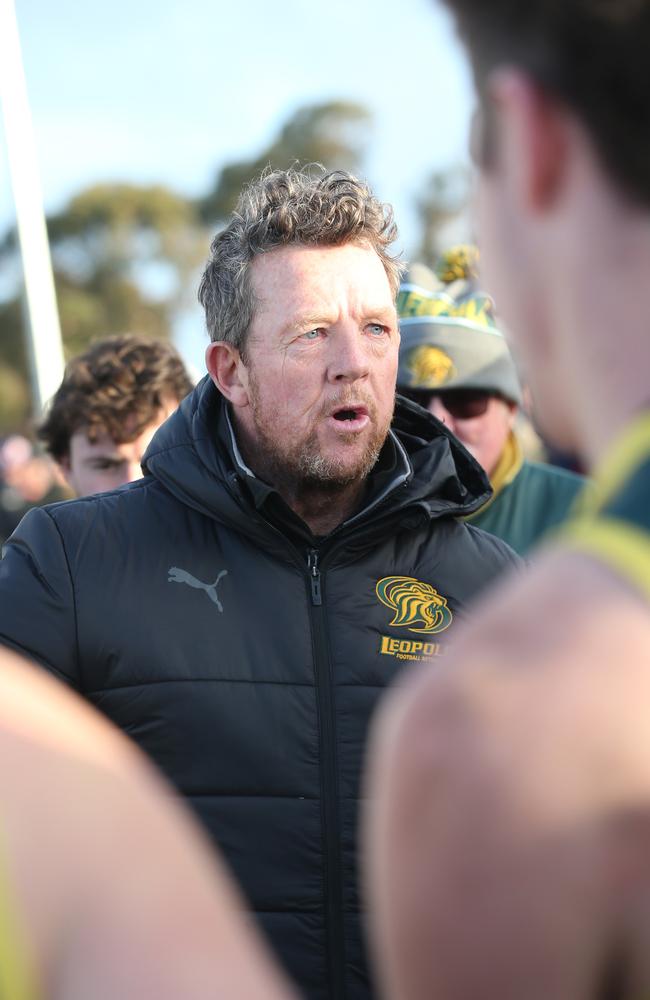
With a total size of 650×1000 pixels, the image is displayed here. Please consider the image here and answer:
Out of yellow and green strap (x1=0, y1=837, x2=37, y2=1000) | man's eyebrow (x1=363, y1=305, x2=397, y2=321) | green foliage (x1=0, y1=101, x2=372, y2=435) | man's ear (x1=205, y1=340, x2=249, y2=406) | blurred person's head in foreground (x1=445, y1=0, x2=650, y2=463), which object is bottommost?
green foliage (x1=0, y1=101, x2=372, y2=435)

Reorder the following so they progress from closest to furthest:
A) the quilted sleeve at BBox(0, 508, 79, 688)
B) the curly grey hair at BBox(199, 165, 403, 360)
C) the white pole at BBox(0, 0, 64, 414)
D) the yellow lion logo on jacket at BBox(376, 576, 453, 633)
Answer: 1. the quilted sleeve at BBox(0, 508, 79, 688)
2. the yellow lion logo on jacket at BBox(376, 576, 453, 633)
3. the curly grey hair at BBox(199, 165, 403, 360)
4. the white pole at BBox(0, 0, 64, 414)

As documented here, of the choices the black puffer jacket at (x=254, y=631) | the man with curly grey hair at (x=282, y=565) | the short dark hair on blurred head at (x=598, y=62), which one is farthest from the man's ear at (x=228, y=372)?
the short dark hair on blurred head at (x=598, y=62)

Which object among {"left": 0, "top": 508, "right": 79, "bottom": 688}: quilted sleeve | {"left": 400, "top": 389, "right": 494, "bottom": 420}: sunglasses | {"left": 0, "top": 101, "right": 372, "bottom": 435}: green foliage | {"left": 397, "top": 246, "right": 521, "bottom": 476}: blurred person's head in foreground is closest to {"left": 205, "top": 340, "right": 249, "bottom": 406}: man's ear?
{"left": 0, "top": 508, "right": 79, "bottom": 688}: quilted sleeve

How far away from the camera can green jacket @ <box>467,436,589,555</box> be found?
4203mm

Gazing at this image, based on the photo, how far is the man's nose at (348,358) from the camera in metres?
3.10

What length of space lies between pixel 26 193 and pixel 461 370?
7627 mm

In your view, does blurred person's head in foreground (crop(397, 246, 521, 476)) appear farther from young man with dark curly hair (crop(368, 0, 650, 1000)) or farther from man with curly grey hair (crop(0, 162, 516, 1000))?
young man with dark curly hair (crop(368, 0, 650, 1000))

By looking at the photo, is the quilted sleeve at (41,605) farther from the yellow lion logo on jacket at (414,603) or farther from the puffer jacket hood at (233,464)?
the yellow lion logo on jacket at (414,603)

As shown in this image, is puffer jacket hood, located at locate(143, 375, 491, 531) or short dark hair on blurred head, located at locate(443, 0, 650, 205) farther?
puffer jacket hood, located at locate(143, 375, 491, 531)

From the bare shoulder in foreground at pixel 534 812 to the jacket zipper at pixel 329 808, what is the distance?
169 cm

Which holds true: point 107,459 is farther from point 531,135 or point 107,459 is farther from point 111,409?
point 531,135

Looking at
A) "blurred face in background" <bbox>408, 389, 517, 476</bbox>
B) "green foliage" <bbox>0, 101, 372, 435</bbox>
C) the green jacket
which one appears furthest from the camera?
"green foliage" <bbox>0, 101, 372, 435</bbox>

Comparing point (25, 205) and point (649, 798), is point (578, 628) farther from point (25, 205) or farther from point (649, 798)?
point (25, 205)

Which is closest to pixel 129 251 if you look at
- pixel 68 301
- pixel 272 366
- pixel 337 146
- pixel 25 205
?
pixel 68 301
